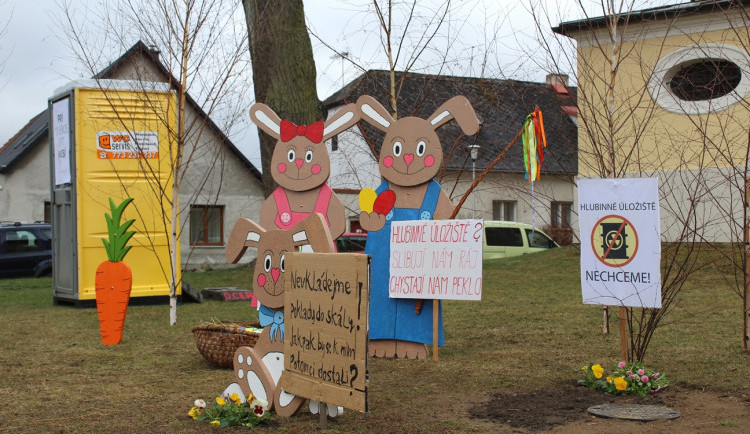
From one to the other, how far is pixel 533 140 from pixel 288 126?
2.63 m

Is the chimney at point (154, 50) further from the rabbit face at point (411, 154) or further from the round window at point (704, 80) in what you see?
the round window at point (704, 80)

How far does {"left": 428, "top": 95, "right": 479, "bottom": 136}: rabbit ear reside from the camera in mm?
7844

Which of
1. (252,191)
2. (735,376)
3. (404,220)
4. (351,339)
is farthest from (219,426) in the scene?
(252,191)

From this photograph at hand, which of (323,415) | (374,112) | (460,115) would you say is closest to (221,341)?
(323,415)

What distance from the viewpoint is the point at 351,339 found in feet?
15.9

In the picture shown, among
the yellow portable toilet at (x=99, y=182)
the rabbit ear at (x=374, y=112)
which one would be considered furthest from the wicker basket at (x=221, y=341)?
the yellow portable toilet at (x=99, y=182)

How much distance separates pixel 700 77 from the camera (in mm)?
17016

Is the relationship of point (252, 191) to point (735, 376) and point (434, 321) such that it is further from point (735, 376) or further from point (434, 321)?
point (735, 376)

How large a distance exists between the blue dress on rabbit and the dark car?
1603cm

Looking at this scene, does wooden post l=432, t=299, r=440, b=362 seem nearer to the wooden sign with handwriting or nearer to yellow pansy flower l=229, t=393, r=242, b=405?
yellow pansy flower l=229, t=393, r=242, b=405

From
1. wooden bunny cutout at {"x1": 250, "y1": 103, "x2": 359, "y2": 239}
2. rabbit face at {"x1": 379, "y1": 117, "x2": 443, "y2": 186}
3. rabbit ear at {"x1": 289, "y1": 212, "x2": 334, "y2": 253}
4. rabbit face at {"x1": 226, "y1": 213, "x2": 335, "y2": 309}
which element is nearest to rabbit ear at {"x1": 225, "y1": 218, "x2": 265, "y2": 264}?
rabbit face at {"x1": 226, "y1": 213, "x2": 335, "y2": 309}

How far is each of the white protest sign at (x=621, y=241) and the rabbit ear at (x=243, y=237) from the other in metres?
2.43

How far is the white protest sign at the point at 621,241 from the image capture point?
235 inches

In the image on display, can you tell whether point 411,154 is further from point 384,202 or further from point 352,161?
point 352,161
